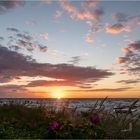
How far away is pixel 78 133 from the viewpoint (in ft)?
36.6

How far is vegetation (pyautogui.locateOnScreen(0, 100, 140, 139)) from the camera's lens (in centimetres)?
1116

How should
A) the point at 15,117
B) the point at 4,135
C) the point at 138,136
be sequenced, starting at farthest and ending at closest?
1. the point at 15,117
2. the point at 138,136
3. the point at 4,135

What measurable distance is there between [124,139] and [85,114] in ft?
9.84

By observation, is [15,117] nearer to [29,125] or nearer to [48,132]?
[29,125]

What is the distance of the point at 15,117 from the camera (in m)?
13.9

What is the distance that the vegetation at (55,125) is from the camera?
11.2 meters

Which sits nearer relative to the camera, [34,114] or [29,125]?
[29,125]

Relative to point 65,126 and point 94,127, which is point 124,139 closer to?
point 94,127

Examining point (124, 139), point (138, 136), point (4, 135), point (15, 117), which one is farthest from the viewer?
point (15, 117)

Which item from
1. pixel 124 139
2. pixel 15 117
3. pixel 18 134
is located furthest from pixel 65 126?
pixel 15 117

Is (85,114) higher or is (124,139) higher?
(85,114)

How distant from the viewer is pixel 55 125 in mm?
11141

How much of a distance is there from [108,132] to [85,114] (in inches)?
95.7

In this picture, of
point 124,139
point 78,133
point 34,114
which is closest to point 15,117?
point 34,114
